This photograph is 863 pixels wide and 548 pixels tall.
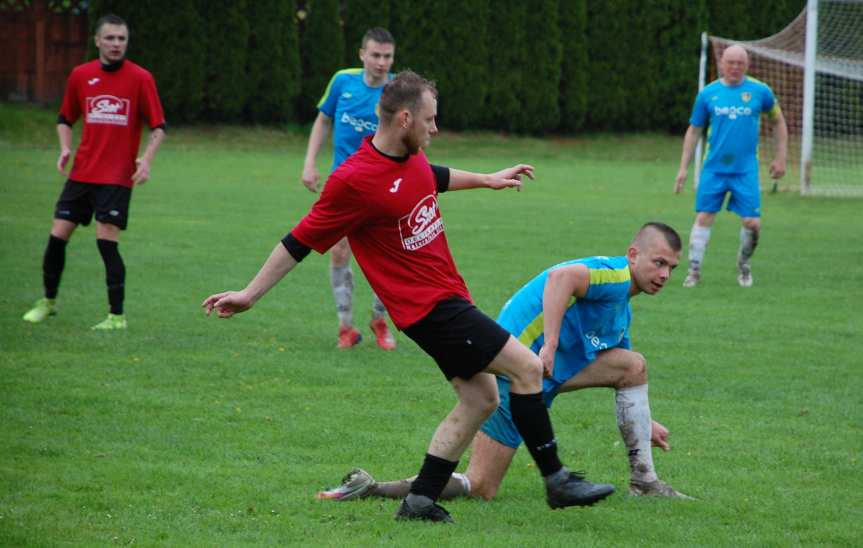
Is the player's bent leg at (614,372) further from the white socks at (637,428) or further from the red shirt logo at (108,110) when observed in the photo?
the red shirt logo at (108,110)

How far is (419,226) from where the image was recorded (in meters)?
5.23

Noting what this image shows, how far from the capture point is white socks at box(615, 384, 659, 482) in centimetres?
579

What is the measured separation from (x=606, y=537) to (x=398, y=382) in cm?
337

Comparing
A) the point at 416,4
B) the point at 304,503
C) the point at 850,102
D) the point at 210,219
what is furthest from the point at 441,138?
the point at 304,503

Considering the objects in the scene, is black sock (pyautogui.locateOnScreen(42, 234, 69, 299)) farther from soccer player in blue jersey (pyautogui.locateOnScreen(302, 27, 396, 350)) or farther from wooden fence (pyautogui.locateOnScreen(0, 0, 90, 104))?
wooden fence (pyautogui.locateOnScreen(0, 0, 90, 104))

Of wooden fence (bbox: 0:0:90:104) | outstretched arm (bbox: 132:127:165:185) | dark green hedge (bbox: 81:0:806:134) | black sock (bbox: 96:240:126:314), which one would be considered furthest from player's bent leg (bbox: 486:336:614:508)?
wooden fence (bbox: 0:0:90:104)

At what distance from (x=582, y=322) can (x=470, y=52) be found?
26620 millimetres

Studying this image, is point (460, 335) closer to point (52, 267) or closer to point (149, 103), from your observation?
point (149, 103)

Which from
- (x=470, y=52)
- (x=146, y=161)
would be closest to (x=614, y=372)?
(x=146, y=161)

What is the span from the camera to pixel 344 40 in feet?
Answer: 102

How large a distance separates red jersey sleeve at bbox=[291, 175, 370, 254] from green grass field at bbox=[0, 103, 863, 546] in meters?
1.21

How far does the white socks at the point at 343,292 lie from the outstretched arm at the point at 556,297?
417cm

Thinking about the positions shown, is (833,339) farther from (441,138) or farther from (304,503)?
(441,138)

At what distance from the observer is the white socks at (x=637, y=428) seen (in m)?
5.79
